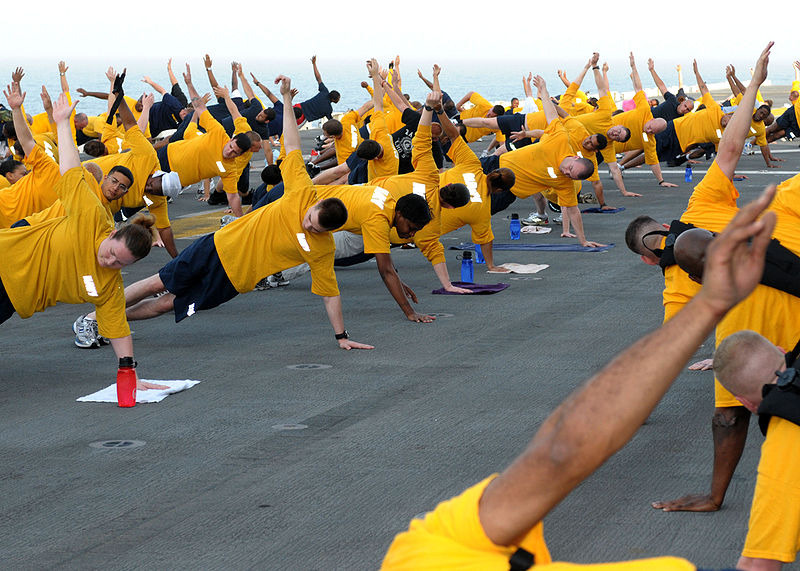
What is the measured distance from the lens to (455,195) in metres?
10.4

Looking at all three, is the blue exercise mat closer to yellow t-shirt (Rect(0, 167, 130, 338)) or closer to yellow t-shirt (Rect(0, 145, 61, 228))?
yellow t-shirt (Rect(0, 145, 61, 228))

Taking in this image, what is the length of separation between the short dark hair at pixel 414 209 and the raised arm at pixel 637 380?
6691mm

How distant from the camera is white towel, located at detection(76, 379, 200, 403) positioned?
723 centimetres

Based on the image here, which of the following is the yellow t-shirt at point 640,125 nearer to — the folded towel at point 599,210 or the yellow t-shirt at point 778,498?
the folded towel at point 599,210

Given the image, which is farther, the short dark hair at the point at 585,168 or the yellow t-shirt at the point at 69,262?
the short dark hair at the point at 585,168

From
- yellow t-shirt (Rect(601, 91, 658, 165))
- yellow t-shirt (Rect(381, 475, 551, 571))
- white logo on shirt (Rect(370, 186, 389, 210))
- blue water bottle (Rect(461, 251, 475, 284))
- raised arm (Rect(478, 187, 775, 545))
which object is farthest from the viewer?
yellow t-shirt (Rect(601, 91, 658, 165))

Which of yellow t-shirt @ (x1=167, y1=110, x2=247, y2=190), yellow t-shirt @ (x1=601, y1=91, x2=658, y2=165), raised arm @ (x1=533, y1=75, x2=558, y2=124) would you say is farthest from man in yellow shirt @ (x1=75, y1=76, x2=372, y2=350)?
yellow t-shirt @ (x1=601, y1=91, x2=658, y2=165)

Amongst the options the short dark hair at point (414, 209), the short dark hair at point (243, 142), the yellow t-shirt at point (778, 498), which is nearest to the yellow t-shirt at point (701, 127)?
the short dark hair at point (243, 142)

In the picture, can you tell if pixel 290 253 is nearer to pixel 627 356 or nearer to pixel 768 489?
pixel 768 489

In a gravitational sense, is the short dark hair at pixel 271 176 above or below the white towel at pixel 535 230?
above

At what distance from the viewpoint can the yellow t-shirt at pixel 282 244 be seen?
8.33 metres

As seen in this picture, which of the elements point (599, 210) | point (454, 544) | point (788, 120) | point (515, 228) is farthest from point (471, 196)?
point (788, 120)

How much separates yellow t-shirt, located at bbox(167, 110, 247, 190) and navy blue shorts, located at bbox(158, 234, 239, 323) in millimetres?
5401

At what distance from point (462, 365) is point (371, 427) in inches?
65.2
